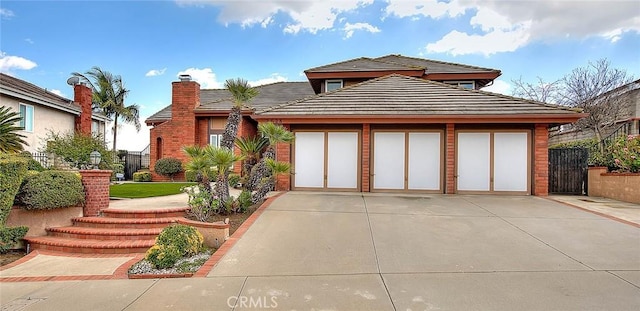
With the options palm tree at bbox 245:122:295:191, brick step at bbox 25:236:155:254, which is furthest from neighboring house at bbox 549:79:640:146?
brick step at bbox 25:236:155:254

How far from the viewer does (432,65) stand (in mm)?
19031

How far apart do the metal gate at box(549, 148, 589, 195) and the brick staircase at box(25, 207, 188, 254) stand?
12.9 meters

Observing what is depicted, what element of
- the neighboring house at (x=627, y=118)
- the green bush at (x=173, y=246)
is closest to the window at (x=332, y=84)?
the neighboring house at (x=627, y=118)

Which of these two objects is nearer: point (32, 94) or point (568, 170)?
point (568, 170)

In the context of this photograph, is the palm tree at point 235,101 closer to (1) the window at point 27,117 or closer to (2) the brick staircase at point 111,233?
(2) the brick staircase at point 111,233

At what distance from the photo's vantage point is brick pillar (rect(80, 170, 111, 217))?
7.86 m

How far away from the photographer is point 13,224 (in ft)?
22.9

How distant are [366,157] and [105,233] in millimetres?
8047

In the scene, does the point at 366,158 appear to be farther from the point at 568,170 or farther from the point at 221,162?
the point at 568,170

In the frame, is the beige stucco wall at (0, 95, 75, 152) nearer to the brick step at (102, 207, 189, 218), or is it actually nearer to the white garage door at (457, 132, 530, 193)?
the brick step at (102, 207, 189, 218)

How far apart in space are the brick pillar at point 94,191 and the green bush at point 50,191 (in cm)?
18

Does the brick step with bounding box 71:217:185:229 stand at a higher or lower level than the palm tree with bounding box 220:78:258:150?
lower

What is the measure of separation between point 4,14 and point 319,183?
12795mm

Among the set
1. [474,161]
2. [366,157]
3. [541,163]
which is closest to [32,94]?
[366,157]
